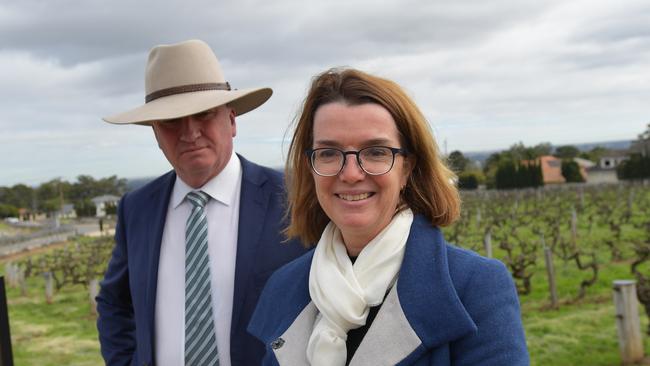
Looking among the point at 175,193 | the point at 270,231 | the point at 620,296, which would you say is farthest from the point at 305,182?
the point at 620,296

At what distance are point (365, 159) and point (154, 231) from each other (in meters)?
1.29

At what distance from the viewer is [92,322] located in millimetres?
12078

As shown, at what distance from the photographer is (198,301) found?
2363 mm

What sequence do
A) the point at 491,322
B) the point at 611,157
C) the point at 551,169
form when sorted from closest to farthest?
1. the point at 491,322
2. the point at 551,169
3. the point at 611,157

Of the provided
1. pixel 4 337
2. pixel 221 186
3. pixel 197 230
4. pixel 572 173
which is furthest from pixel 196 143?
pixel 572 173

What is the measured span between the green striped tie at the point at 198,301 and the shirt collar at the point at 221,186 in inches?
4.0

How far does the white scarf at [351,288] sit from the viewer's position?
5.26ft

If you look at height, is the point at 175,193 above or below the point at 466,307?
above

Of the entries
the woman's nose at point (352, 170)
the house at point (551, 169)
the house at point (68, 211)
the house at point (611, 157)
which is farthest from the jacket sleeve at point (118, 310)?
the house at point (611, 157)

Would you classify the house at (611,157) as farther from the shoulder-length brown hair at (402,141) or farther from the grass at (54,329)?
the shoulder-length brown hair at (402,141)

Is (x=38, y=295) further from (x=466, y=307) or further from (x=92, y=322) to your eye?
(x=466, y=307)

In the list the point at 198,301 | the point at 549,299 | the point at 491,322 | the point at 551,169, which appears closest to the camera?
the point at 491,322

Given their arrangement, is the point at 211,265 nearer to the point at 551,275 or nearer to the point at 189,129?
the point at 189,129

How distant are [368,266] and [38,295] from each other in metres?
16.6
